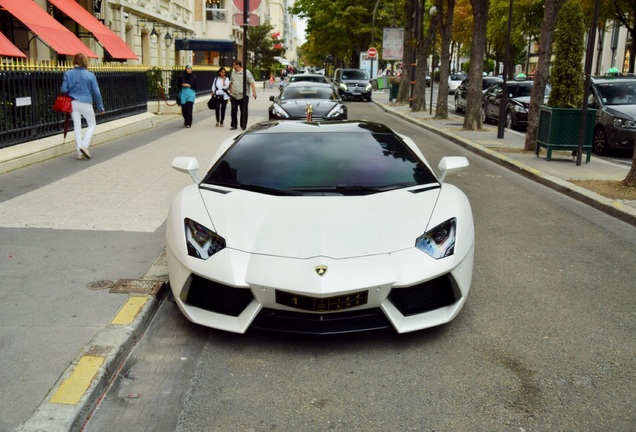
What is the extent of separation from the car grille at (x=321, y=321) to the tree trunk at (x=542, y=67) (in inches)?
438

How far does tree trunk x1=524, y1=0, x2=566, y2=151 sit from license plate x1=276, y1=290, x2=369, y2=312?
11.2m

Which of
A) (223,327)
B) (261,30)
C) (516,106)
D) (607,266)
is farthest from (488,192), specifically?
(261,30)

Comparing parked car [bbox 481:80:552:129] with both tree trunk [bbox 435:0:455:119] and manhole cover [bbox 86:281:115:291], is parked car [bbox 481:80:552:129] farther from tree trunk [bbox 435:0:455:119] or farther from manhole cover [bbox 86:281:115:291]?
manhole cover [bbox 86:281:115:291]

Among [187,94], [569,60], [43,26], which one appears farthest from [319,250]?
[43,26]

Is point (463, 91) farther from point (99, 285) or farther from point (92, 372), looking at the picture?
point (92, 372)

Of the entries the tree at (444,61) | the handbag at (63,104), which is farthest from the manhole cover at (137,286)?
the tree at (444,61)

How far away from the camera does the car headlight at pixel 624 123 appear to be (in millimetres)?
14852

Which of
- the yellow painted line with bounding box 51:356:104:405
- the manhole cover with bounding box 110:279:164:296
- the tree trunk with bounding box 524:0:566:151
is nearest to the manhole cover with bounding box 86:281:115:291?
the manhole cover with bounding box 110:279:164:296

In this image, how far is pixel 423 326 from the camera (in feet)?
14.0

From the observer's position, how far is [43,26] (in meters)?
18.0

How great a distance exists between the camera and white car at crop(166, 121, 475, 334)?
4078mm

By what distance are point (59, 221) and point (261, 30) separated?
71549 mm

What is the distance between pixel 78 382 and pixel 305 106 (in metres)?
14.2

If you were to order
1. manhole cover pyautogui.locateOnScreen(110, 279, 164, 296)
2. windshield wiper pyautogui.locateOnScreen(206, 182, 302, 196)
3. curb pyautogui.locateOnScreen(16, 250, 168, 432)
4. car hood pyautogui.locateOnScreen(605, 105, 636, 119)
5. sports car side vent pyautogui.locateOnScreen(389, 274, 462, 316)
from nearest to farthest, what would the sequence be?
1. curb pyautogui.locateOnScreen(16, 250, 168, 432)
2. sports car side vent pyautogui.locateOnScreen(389, 274, 462, 316)
3. windshield wiper pyautogui.locateOnScreen(206, 182, 302, 196)
4. manhole cover pyautogui.locateOnScreen(110, 279, 164, 296)
5. car hood pyautogui.locateOnScreen(605, 105, 636, 119)
